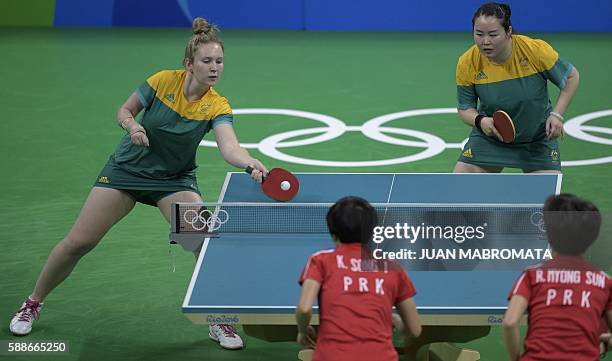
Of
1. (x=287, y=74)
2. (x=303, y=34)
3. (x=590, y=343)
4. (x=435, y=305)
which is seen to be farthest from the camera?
(x=303, y=34)

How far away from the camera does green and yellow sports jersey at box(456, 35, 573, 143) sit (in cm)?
690

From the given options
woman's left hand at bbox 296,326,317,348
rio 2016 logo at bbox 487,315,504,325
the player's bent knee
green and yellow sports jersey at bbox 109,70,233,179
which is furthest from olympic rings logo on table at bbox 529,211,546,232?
the player's bent knee

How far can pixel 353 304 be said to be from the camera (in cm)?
425

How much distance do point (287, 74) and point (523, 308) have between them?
9.91 metres

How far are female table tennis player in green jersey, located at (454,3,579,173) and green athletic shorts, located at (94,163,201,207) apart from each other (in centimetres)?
193

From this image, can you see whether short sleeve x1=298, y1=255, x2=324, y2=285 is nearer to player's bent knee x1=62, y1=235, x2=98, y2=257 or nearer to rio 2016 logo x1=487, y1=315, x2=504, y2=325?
rio 2016 logo x1=487, y1=315, x2=504, y2=325

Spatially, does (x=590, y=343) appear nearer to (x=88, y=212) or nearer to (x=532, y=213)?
(x=532, y=213)

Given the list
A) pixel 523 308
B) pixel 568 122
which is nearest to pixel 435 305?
pixel 523 308

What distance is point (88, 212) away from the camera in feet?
20.5

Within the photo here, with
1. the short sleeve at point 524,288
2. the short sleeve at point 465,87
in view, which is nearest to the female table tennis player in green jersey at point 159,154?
the short sleeve at point 465,87

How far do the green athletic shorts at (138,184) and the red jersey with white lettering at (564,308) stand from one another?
8.56ft

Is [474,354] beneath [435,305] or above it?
beneath

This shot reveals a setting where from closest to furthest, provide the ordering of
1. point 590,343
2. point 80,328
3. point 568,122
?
point 590,343
point 80,328
point 568,122

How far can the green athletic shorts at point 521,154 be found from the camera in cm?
701
